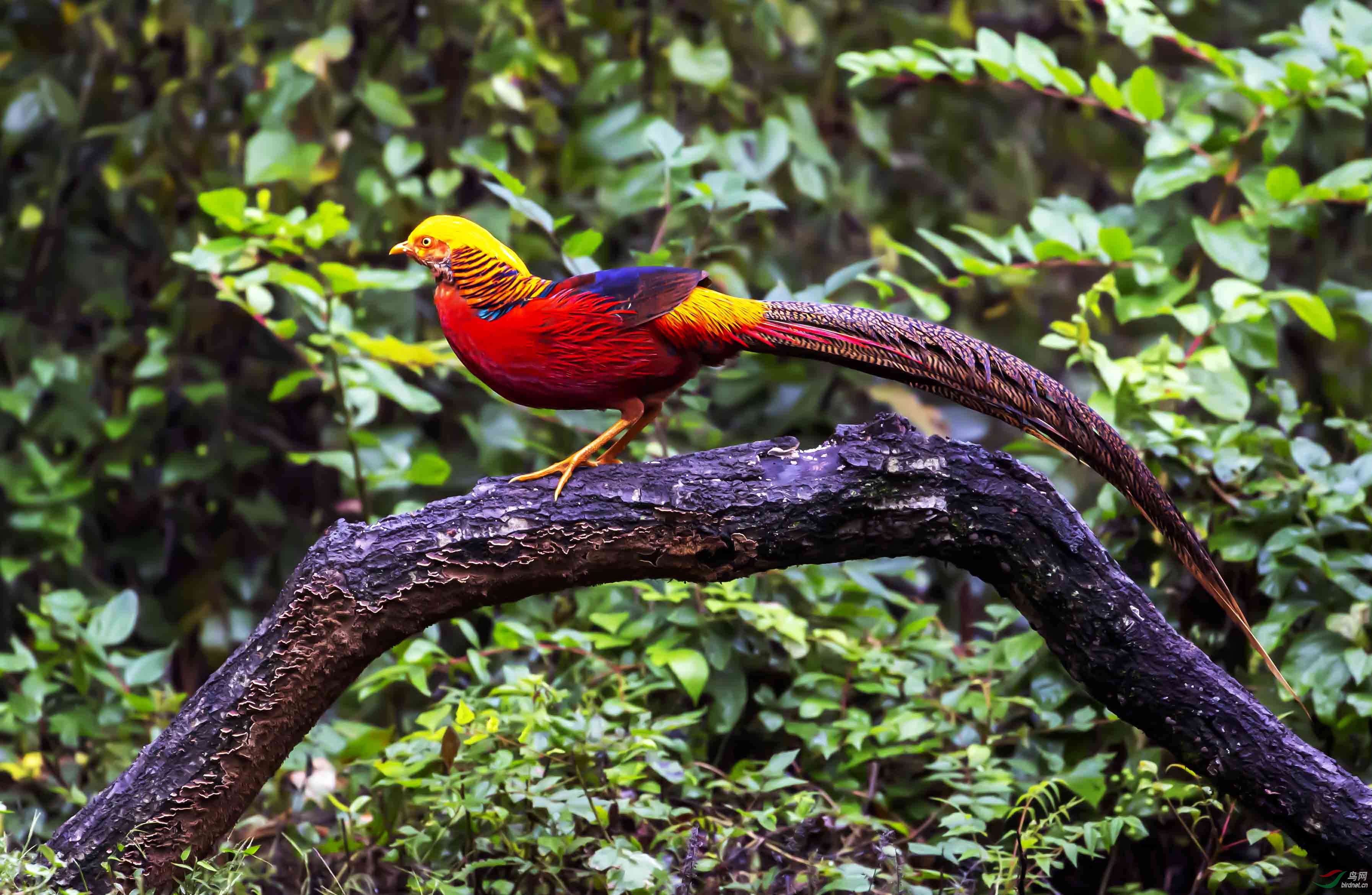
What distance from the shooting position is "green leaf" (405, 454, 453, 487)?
2.51m

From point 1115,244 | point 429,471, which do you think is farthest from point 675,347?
point 1115,244

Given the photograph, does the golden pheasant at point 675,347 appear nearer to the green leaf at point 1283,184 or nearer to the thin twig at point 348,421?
the thin twig at point 348,421

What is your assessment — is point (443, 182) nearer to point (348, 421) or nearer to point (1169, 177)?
point (348, 421)

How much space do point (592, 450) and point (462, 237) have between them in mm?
353

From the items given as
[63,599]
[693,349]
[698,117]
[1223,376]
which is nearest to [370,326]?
[63,599]

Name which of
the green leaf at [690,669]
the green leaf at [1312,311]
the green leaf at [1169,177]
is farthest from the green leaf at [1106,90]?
the green leaf at [690,669]

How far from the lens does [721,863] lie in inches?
75.0

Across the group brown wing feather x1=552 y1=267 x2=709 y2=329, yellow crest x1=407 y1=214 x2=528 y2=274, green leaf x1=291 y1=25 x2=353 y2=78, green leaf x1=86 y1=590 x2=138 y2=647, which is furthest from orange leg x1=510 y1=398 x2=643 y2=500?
green leaf x1=291 y1=25 x2=353 y2=78

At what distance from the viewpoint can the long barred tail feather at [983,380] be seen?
166cm

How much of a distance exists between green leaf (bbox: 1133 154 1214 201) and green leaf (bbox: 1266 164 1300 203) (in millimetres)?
125

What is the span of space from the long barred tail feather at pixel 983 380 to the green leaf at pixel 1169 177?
3.77 feet

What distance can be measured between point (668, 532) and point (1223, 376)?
1.37m

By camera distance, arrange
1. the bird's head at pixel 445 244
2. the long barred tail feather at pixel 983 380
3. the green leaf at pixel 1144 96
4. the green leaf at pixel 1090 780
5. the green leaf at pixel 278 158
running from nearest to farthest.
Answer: the long barred tail feather at pixel 983 380
the bird's head at pixel 445 244
the green leaf at pixel 1090 780
the green leaf at pixel 1144 96
the green leaf at pixel 278 158

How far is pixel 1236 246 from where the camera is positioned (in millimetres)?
2613
